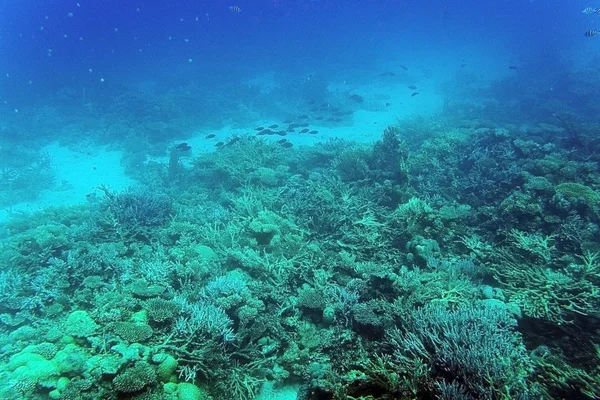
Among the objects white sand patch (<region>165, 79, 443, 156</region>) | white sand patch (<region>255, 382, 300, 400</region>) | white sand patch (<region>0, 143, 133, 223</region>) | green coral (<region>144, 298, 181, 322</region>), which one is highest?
white sand patch (<region>0, 143, 133, 223</region>)

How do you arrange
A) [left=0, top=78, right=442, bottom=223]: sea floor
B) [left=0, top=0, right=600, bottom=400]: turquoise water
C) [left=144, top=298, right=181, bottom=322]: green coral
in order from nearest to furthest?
Answer: [left=0, top=0, right=600, bottom=400]: turquoise water < [left=144, top=298, right=181, bottom=322]: green coral < [left=0, top=78, right=442, bottom=223]: sea floor

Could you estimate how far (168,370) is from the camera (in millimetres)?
3664

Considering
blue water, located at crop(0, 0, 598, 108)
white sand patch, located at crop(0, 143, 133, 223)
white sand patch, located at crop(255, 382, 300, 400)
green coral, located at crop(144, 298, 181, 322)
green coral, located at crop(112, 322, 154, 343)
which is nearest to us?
green coral, located at crop(112, 322, 154, 343)

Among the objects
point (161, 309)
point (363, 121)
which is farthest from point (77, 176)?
point (363, 121)

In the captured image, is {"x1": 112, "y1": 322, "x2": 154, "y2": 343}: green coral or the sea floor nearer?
{"x1": 112, "y1": 322, "x2": 154, "y2": 343}: green coral

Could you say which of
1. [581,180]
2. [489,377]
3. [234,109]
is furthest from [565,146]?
[234,109]

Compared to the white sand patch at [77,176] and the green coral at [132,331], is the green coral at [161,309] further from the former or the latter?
the white sand patch at [77,176]

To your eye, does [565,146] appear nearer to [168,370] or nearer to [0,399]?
[168,370]

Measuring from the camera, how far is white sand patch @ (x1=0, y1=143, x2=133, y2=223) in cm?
1485

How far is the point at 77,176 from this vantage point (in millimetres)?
17453

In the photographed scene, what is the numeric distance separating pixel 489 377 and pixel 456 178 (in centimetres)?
828

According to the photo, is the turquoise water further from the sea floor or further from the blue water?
the blue water

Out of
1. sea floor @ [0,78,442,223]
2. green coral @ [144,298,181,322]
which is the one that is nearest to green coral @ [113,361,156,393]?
green coral @ [144,298,181,322]

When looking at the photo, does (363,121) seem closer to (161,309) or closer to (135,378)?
(161,309)
